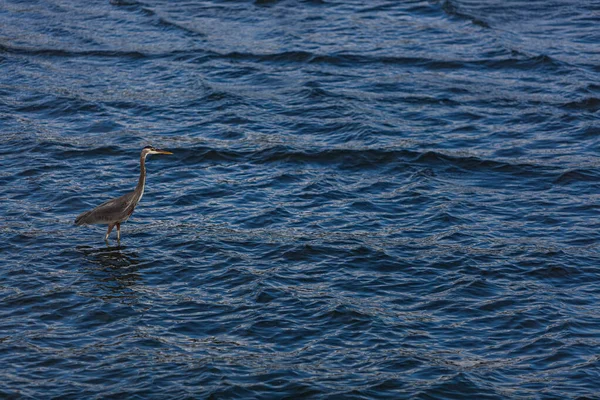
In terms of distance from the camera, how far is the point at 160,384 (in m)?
16.0

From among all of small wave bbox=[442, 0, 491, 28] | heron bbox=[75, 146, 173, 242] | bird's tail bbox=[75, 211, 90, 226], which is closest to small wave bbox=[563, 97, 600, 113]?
small wave bbox=[442, 0, 491, 28]

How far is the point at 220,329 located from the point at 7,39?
24.8 m

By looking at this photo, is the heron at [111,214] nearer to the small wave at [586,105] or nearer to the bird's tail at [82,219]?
the bird's tail at [82,219]

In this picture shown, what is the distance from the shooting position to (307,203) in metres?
24.0

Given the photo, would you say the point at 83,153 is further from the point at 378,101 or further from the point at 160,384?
the point at 160,384

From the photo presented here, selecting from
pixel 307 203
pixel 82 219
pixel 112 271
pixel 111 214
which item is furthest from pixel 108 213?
pixel 307 203

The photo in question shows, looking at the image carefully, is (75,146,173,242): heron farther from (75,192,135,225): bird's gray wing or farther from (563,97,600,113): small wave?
(563,97,600,113): small wave

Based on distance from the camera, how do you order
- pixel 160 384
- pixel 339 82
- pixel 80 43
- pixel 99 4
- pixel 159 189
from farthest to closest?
pixel 99 4 < pixel 80 43 < pixel 339 82 < pixel 159 189 < pixel 160 384

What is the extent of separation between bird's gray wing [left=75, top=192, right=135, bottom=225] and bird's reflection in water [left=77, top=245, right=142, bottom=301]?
642 millimetres

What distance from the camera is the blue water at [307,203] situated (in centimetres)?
1681

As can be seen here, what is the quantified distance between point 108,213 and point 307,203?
5.40 m

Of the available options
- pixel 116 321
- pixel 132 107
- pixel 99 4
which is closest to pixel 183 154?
pixel 132 107

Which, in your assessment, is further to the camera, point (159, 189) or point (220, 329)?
point (159, 189)

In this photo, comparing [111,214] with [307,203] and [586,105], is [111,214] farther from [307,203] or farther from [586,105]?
[586,105]
